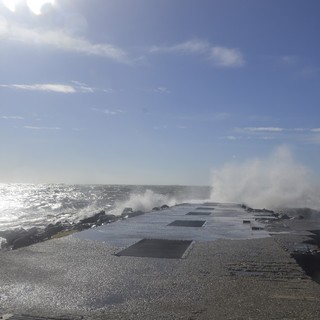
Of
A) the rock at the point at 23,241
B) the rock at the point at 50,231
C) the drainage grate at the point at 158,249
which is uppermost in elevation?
the drainage grate at the point at 158,249

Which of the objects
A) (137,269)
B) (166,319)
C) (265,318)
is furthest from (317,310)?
(137,269)

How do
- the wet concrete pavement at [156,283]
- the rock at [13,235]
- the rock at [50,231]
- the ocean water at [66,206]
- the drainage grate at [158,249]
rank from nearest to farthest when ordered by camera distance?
the wet concrete pavement at [156,283]
the drainage grate at [158,249]
the rock at [13,235]
the rock at [50,231]
the ocean water at [66,206]

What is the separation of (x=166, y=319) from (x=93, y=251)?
5623 mm

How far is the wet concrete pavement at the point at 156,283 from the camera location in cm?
627

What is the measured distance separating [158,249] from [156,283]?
150 inches

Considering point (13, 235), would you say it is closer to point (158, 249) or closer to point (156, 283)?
point (158, 249)

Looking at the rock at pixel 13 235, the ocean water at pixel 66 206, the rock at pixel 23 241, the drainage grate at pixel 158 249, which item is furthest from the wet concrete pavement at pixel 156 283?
the ocean water at pixel 66 206

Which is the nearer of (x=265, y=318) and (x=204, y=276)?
(x=265, y=318)

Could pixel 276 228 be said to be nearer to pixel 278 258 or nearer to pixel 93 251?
pixel 278 258

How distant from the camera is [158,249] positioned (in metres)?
11.6

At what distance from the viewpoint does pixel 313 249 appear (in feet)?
38.6

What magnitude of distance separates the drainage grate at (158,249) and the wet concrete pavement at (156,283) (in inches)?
9.5

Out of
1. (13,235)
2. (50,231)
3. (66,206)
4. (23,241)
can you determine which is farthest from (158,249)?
(66,206)

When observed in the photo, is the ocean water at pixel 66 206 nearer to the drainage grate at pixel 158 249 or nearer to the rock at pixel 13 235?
the rock at pixel 13 235
